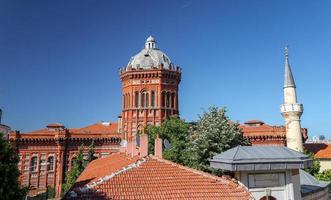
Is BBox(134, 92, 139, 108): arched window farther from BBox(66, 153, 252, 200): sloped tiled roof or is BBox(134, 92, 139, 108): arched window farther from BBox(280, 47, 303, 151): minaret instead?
BBox(66, 153, 252, 200): sloped tiled roof

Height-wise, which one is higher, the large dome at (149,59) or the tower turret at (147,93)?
the large dome at (149,59)

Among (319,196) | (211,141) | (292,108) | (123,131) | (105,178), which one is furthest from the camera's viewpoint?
(123,131)

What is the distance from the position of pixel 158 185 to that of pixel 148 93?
2894 centimetres

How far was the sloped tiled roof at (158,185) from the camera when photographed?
36.9 feet

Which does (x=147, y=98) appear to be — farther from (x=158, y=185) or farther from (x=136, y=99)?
(x=158, y=185)

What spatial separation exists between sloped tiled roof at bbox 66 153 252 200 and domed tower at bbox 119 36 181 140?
86.7 feet

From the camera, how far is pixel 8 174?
9148 mm

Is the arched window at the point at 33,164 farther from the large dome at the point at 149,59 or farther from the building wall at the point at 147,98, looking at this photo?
the large dome at the point at 149,59

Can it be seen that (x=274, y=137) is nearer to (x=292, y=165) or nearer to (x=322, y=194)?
(x=322, y=194)

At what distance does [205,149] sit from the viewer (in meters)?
20.7

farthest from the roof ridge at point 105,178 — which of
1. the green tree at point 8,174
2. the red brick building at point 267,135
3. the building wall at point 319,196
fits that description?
the red brick building at point 267,135

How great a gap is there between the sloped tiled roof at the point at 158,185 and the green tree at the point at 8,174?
200 centimetres

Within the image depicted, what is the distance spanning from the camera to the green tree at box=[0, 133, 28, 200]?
892cm

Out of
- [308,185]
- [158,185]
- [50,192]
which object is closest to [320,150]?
[308,185]
